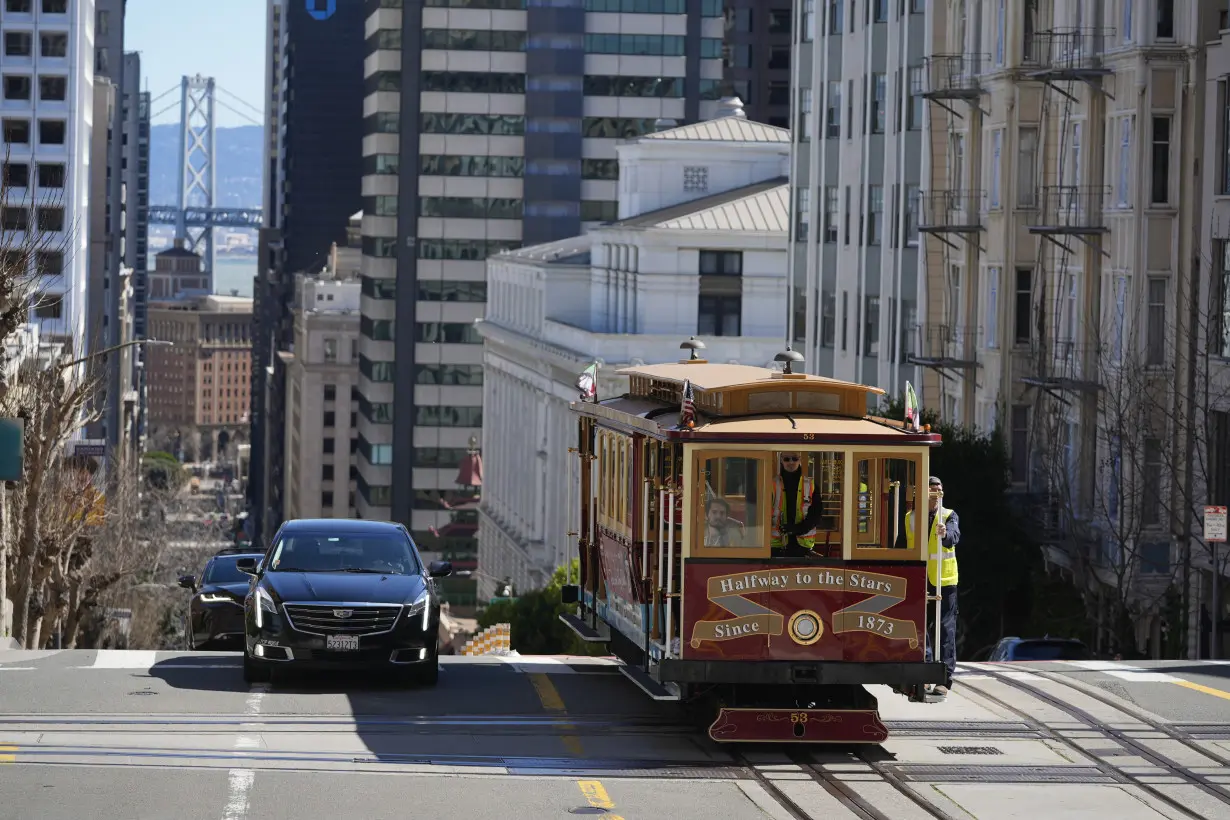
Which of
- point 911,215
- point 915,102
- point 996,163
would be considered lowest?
point 911,215

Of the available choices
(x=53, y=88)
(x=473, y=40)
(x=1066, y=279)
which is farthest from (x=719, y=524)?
(x=473, y=40)

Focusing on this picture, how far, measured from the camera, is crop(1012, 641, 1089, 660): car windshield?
32.1 metres

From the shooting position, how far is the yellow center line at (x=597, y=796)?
51.3 ft

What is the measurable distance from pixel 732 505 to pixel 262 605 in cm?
572

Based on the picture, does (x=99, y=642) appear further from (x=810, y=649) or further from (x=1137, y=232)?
Answer: (x=810, y=649)

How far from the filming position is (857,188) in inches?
2544

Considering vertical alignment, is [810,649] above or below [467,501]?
above

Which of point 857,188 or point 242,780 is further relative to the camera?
point 857,188

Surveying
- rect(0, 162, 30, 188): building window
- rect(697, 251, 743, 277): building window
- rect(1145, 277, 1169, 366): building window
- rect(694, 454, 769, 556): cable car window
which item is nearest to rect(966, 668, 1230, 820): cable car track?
rect(694, 454, 769, 556): cable car window

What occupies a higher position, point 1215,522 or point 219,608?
point 1215,522

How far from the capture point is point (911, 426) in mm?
18109

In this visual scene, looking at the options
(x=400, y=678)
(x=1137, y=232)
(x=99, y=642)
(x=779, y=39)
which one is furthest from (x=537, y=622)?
(x=779, y=39)

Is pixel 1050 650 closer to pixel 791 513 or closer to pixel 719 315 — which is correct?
pixel 791 513

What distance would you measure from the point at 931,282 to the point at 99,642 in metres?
25.6
